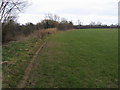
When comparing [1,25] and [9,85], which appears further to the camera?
[1,25]

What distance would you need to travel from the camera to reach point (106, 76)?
5.73 m

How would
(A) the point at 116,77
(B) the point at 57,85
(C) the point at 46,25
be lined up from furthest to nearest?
(C) the point at 46,25, (A) the point at 116,77, (B) the point at 57,85

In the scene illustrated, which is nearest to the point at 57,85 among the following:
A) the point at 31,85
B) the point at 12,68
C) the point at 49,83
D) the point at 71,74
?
the point at 49,83

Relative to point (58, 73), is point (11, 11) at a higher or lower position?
higher

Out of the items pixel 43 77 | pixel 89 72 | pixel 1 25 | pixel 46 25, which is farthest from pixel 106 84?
pixel 46 25

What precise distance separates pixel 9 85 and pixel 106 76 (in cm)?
317

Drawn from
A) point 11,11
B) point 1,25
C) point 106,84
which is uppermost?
point 11,11

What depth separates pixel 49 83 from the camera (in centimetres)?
498

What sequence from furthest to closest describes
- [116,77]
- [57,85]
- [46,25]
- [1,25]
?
[46,25] → [1,25] → [116,77] → [57,85]

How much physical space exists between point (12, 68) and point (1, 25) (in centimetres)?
1740

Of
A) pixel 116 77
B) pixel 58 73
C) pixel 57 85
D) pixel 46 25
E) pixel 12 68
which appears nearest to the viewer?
pixel 57 85

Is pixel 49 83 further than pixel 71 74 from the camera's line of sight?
No

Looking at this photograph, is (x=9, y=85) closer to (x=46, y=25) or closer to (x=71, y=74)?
(x=71, y=74)

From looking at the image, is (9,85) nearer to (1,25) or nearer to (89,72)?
(89,72)
